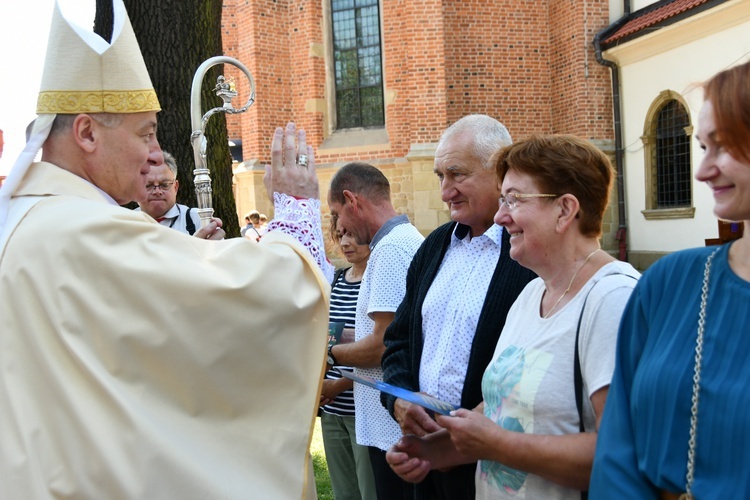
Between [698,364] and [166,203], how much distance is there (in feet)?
11.5

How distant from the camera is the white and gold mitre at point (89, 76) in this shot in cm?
243

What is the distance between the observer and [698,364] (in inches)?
67.8

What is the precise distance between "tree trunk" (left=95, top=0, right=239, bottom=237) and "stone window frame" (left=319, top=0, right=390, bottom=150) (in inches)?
471

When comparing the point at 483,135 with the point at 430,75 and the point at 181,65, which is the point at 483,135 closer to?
the point at 181,65

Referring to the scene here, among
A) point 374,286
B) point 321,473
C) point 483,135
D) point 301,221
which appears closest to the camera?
point 301,221

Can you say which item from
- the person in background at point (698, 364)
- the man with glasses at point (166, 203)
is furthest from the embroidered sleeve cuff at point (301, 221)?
the man with glasses at point (166, 203)

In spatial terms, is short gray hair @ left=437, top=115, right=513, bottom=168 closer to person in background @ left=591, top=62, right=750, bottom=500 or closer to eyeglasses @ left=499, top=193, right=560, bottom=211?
eyeglasses @ left=499, top=193, right=560, bottom=211

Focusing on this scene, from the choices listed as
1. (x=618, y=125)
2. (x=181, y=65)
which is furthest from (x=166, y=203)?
(x=618, y=125)

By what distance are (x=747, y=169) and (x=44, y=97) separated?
202cm

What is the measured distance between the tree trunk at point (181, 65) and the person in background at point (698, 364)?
13.3ft

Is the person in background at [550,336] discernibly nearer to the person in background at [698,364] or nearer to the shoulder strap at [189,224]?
the person in background at [698,364]

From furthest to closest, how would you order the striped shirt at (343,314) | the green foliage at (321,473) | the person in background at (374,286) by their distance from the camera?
1. the green foliage at (321,473)
2. the striped shirt at (343,314)
3. the person in background at (374,286)

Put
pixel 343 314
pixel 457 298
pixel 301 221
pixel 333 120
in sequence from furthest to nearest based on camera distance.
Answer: pixel 333 120 < pixel 343 314 < pixel 457 298 < pixel 301 221

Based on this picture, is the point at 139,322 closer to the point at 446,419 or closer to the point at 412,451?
the point at 446,419
